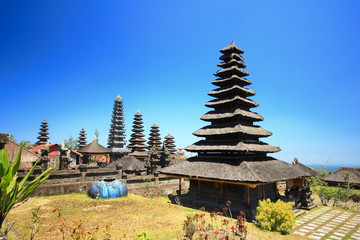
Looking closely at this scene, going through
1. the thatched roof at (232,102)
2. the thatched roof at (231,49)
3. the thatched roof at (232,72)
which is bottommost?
the thatched roof at (232,102)

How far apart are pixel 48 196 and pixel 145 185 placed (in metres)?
8.06

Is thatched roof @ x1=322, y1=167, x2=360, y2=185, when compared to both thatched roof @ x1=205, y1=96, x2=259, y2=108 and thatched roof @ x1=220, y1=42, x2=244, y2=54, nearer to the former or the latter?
thatched roof @ x1=205, y1=96, x2=259, y2=108

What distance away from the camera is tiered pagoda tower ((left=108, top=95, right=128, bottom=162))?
53.8 metres

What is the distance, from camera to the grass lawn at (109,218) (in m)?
8.84

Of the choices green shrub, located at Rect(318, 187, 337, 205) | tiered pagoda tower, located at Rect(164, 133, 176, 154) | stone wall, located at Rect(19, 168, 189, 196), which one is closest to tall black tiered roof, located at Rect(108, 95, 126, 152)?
tiered pagoda tower, located at Rect(164, 133, 176, 154)

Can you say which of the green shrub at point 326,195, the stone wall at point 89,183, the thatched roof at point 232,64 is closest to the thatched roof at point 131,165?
the stone wall at point 89,183

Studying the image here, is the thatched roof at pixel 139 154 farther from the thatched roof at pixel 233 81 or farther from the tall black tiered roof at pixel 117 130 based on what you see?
the thatched roof at pixel 233 81

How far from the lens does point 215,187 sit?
16.0m

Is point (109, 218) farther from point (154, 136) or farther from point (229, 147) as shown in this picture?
point (154, 136)

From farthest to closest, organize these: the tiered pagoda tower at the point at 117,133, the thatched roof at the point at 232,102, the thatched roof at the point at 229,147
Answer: the tiered pagoda tower at the point at 117,133 < the thatched roof at the point at 232,102 < the thatched roof at the point at 229,147

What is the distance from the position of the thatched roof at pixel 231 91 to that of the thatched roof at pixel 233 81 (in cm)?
61

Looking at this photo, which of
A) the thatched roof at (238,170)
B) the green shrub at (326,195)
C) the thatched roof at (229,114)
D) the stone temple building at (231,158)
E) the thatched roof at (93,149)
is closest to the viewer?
the thatched roof at (238,170)

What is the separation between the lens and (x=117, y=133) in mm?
56594

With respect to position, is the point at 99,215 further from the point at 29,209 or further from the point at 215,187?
the point at 215,187
